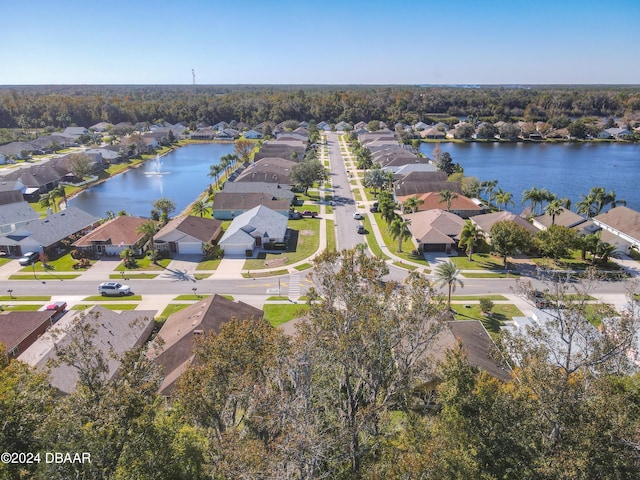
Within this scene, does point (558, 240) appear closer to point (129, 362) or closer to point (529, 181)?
point (129, 362)

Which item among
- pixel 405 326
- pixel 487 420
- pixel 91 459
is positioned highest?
pixel 405 326

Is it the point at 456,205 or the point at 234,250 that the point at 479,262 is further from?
the point at 234,250

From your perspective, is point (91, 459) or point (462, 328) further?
point (462, 328)

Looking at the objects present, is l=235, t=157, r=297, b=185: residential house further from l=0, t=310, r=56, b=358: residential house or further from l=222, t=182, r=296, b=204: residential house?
l=0, t=310, r=56, b=358: residential house

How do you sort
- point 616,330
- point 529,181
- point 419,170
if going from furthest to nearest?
point 529,181, point 419,170, point 616,330

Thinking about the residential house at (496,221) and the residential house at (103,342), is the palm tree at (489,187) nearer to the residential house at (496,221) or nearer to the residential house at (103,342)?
the residential house at (496,221)

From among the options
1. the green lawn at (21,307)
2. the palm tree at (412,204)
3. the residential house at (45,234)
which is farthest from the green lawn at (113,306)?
the palm tree at (412,204)

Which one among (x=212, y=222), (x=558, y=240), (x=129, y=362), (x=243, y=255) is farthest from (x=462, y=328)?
(x=212, y=222)
